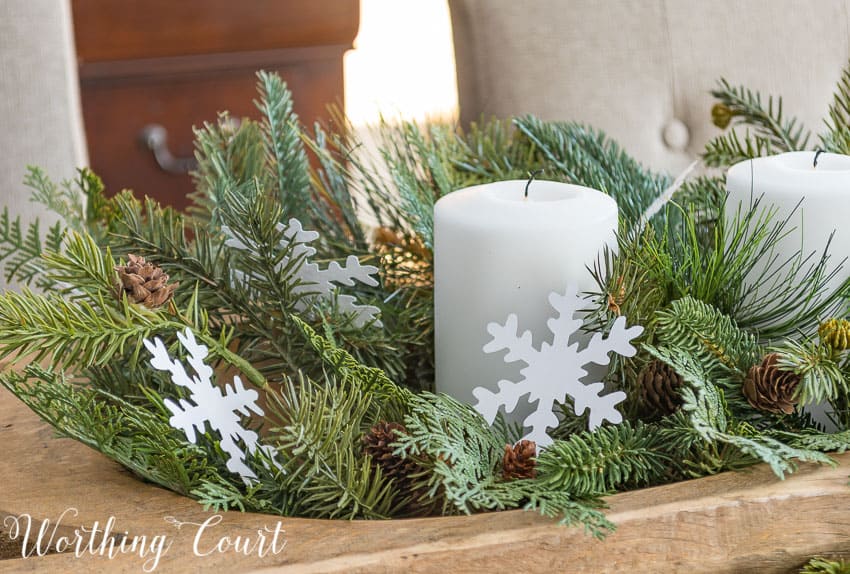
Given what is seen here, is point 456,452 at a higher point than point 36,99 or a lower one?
lower

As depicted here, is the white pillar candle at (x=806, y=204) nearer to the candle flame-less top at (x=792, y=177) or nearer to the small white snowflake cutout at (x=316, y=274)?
the candle flame-less top at (x=792, y=177)

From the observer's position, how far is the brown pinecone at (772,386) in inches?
15.1

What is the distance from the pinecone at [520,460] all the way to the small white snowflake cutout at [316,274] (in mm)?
105

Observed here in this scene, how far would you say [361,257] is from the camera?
53cm

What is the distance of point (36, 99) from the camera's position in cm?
105

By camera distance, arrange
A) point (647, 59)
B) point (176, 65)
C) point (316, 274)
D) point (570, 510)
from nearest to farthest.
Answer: point (570, 510) → point (316, 274) → point (647, 59) → point (176, 65)

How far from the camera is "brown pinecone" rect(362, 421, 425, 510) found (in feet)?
1.28

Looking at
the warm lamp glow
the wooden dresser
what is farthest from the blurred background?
the warm lamp glow

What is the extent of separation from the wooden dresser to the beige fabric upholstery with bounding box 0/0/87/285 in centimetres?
35

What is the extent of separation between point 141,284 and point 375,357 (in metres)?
0.13

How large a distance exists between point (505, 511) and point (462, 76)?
0.76 meters

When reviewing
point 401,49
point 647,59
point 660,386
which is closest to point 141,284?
point 660,386

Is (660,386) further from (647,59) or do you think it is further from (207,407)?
(647,59)

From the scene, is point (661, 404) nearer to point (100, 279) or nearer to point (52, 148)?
point (100, 279)
